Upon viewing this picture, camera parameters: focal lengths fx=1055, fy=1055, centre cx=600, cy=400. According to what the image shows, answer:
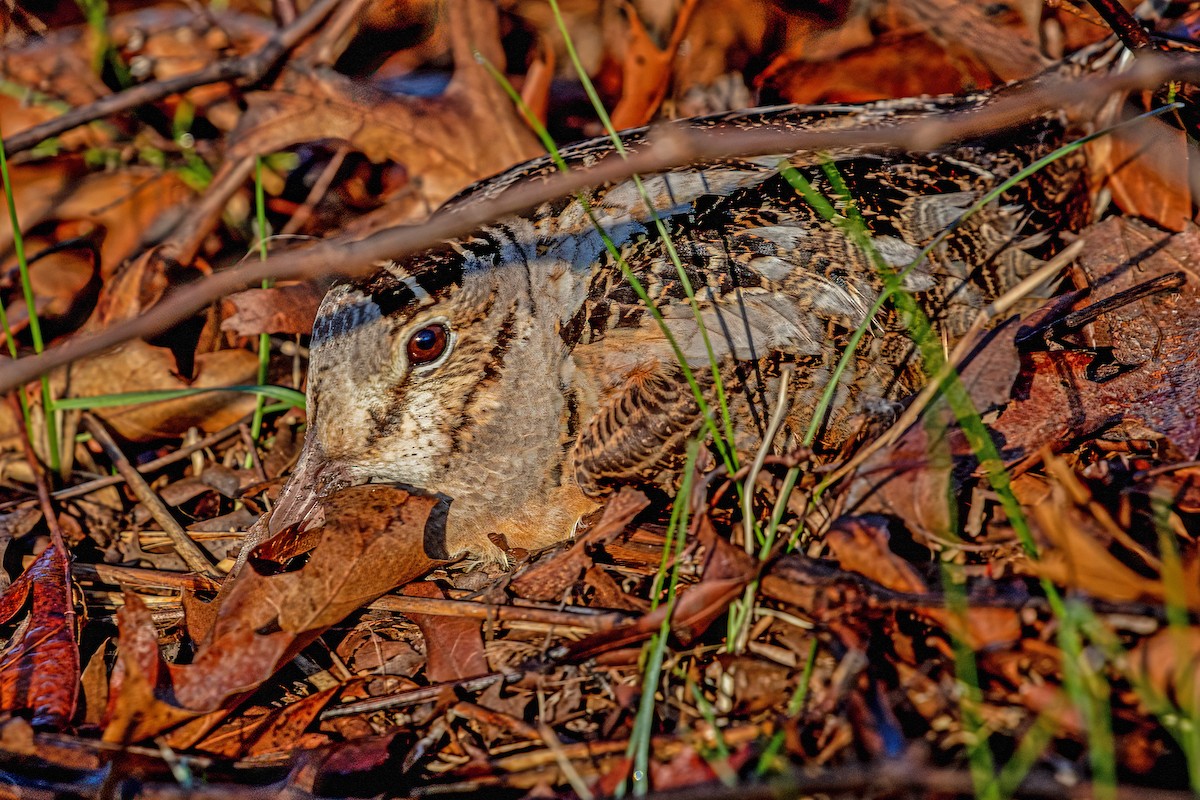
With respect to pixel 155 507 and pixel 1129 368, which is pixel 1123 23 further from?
pixel 155 507

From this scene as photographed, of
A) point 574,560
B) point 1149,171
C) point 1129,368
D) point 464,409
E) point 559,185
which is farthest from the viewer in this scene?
point 1149,171

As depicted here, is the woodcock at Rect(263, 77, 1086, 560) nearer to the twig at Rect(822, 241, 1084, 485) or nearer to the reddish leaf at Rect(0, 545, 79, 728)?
the twig at Rect(822, 241, 1084, 485)

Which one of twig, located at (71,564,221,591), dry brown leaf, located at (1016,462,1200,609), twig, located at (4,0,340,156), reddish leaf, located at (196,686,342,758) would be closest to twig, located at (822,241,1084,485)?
dry brown leaf, located at (1016,462,1200,609)

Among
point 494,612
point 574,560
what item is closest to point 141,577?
point 494,612

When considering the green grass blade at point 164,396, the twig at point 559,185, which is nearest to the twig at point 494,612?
the green grass blade at point 164,396

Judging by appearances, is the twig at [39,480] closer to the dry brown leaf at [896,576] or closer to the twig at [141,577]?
the twig at [141,577]

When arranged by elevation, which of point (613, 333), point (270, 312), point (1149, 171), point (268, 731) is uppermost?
point (270, 312)

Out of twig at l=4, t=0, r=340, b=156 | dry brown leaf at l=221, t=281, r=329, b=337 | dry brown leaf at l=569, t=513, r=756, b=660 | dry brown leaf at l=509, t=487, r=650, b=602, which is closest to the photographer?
dry brown leaf at l=569, t=513, r=756, b=660
